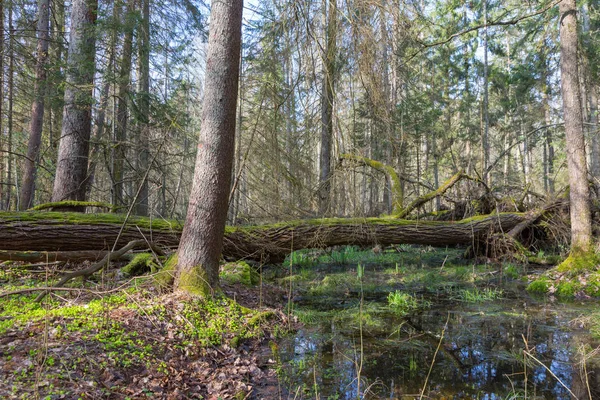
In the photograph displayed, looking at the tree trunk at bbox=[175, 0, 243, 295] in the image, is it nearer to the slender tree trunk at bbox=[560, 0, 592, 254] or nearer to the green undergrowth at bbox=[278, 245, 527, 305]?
the green undergrowth at bbox=[278, 245, 527, 305]

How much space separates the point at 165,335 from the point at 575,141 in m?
7.79

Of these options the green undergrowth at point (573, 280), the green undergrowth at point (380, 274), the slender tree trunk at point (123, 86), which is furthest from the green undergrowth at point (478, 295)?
the slender tree trunk at point (123, 86)

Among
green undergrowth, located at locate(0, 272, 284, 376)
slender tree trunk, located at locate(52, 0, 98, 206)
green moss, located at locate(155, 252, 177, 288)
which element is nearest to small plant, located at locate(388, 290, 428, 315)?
green undergrowth, located at locate(0, 272, 284, 376)

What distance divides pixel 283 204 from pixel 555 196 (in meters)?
7.21

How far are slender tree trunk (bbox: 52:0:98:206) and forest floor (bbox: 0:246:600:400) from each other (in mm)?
2192

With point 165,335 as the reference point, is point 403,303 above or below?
→ below

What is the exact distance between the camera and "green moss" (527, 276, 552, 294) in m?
6.48

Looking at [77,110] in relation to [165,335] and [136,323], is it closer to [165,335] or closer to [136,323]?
[136,323]

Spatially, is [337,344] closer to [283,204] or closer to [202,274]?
A: [202,274]

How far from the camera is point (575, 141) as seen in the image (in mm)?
6832

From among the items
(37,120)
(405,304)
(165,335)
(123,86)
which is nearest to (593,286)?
(405,304)

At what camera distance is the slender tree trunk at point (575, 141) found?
22.2ft

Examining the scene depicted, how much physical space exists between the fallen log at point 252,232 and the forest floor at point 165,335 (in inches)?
20.5

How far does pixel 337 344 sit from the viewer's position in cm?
395
